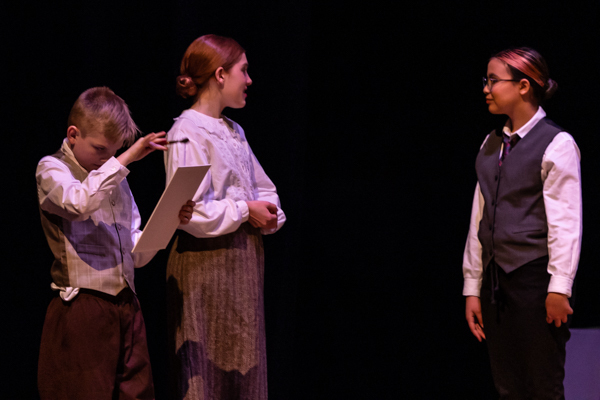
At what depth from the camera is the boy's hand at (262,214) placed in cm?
193

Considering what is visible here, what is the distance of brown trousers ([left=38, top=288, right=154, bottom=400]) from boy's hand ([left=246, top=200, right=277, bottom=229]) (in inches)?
18.5

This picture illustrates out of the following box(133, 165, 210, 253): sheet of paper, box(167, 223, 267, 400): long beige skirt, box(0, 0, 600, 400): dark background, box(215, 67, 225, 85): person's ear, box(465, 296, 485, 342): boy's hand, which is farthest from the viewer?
box(0, 0, 600, 400): dark background

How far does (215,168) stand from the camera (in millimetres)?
1936

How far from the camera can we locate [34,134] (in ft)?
7.43

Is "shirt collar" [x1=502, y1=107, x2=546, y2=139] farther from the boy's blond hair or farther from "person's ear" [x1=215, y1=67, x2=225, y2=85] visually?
the boy's blond hair

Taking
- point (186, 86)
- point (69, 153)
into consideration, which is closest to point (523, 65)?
point (186, 86)

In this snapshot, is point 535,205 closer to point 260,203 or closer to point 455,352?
point 260,203

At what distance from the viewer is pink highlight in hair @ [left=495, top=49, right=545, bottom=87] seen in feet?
6.88

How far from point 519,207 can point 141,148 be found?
1.20 meters

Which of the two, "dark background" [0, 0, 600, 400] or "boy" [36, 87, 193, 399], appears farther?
"dark background" [0, 0, 600, 400]

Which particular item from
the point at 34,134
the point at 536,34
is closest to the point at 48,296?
the point at 34,134

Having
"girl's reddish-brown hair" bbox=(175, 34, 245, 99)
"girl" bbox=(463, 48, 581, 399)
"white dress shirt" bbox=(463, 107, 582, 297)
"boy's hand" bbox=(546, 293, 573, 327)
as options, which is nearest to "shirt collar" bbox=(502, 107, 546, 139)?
"girl" bbox=(463, 48, 581, 399)

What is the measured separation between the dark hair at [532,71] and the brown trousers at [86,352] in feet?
4.97

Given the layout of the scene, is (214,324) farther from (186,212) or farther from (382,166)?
(382,166)
